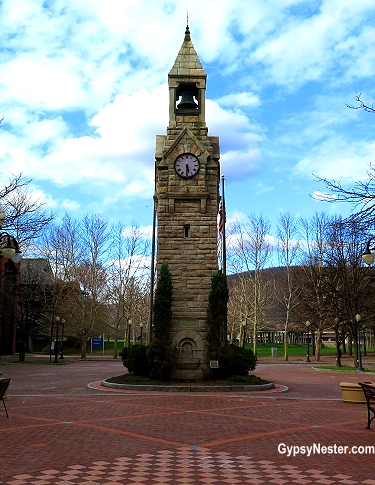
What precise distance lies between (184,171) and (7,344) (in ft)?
136

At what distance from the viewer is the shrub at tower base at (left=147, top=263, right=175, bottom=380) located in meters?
21.1

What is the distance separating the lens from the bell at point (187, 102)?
81.4ft

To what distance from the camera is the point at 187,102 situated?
24.8 m

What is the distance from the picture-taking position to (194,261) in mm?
22203

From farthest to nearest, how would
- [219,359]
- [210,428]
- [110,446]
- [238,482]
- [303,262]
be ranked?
[303,262], [219,359], [210,428], [110,446], [238,482]

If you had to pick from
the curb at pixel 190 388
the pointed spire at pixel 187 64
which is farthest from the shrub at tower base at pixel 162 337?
the pointed spire at pixel 187 64

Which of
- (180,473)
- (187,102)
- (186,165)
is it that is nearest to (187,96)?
(187,102)

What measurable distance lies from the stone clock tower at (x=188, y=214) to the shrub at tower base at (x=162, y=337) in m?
0.47

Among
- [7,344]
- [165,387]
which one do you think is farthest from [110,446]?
[7,344]

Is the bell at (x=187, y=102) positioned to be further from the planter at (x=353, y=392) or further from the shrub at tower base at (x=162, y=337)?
the planter at (x=353, y=392)

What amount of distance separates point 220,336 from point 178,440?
38.5 ft

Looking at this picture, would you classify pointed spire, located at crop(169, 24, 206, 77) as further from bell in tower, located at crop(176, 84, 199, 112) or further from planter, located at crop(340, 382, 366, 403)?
planter, located at crop(340, 382, 366, 403)

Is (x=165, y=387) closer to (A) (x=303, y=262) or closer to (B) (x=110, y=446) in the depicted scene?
(B) (x=110, y=446)

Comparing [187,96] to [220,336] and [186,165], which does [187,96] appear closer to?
[186,165]
